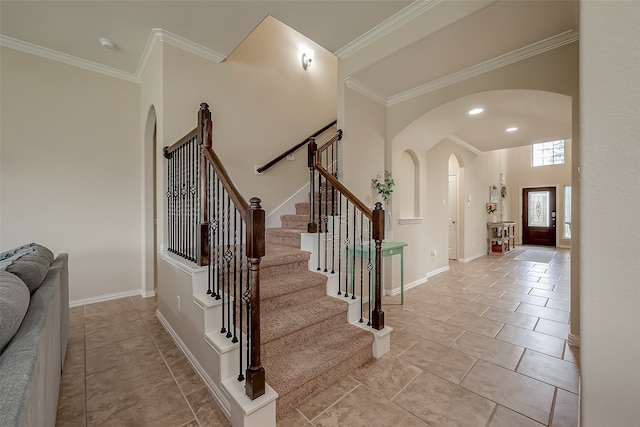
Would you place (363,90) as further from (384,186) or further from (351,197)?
(351,197)

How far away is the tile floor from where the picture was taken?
1623 millimetres

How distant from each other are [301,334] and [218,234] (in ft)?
3.27

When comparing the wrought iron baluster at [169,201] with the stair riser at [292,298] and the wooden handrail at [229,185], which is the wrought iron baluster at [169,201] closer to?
the wooden handrail at [229,185]

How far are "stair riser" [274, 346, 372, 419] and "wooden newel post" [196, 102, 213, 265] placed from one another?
1109mm

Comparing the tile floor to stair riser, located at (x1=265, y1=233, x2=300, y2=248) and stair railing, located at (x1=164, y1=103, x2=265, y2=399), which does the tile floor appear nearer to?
stair railing, located at (x1=164, y1=103, x2=265, y2=399)

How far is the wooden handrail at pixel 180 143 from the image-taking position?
2.24m

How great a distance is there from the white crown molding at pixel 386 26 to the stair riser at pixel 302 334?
296cm

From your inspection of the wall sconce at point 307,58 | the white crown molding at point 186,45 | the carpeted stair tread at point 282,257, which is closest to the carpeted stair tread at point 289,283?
the carpeted stair tread at point 282,257

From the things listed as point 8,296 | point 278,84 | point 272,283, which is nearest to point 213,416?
point 272,283

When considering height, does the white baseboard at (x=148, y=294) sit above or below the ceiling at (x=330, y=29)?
below

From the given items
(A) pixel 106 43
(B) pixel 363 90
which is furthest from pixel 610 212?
(A) pixel 106 43

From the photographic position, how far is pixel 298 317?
6.88 ft

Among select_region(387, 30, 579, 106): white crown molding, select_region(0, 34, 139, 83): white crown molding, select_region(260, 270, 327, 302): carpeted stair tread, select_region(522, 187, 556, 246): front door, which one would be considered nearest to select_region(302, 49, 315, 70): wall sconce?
select_region(387, 30, 579, 106): white crown molding

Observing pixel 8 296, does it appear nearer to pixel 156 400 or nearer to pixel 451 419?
pixel 156 400
